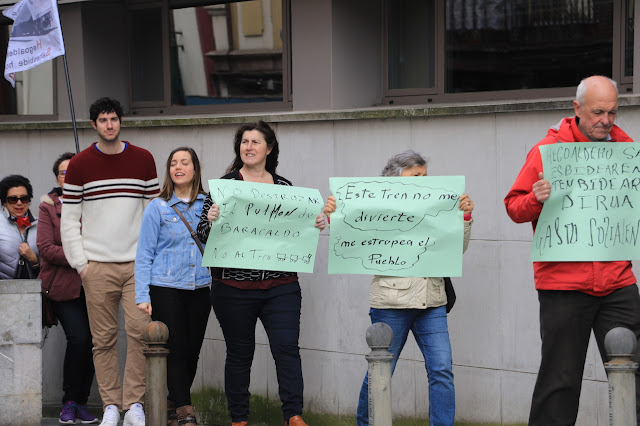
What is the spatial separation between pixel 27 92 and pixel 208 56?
2.19m

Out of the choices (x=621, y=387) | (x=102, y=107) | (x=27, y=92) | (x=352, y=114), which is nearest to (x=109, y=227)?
(x=102, y=107)

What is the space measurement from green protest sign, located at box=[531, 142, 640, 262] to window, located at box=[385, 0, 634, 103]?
1836 mm

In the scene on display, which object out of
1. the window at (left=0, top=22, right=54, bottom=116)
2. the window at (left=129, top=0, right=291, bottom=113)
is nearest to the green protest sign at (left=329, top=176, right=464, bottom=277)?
the window at (left=129, top=0, right=291, bottom=113)

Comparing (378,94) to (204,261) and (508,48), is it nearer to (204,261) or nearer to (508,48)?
(508,48)

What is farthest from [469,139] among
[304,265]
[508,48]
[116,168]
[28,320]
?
[28,320]

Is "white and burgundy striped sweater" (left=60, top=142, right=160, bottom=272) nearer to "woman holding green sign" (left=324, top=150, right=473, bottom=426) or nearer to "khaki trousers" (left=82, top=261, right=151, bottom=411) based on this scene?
"khaki trousers" (left=82, top=261, right=151, bottom=411)

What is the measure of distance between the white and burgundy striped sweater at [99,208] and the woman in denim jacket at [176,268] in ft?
1.47

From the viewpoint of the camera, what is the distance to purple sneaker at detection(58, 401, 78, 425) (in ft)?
26.7

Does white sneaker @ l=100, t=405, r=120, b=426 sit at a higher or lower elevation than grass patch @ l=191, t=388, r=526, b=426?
higher

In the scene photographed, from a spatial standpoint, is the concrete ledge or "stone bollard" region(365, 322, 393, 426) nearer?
"stone bollard" region(365, 322, 393, 426)

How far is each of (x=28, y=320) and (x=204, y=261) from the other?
1.90 meters

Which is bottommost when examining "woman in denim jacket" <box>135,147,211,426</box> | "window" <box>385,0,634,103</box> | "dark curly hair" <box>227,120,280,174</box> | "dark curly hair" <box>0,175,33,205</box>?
"woman in denim jacket" <box>135,147,211,426</box>

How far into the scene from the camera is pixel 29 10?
28.3 feet

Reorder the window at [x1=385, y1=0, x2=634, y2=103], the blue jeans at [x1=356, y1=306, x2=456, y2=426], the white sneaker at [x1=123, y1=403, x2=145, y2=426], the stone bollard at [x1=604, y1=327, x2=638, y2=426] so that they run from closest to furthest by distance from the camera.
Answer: the stone bollard at [x1=604, y1=327, x2=638, y2=426]
the blue jeans at [x1=356, y1=306, x2=456, y2=426]
the window at [x1=385, y1=0, x2=634, y2=103]
the white sneaker at [x1=123, y1=403, x2=145, y2=426]
